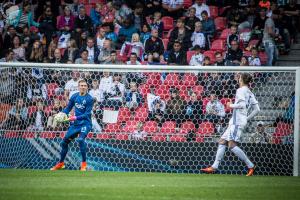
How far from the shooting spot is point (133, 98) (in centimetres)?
1477

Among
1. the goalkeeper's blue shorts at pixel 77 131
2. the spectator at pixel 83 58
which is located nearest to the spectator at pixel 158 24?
the spectator at pixel 83 58

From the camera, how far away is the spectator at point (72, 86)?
15.0 metres

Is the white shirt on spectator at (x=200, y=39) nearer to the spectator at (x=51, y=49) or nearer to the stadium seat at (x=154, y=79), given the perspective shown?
the stadium seat at (x=154, y=79)

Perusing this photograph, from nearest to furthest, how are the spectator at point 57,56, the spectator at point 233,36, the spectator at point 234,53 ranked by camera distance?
the spectator at point 234,53 → the spectator at point 233,36 → the spectator at point 57,56

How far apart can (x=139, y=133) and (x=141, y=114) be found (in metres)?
0.39

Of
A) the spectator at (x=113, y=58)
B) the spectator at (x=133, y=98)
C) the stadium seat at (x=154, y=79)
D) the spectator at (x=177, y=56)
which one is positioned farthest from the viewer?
the spectator at (x=177, y=56)

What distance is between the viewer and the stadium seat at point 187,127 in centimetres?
1442

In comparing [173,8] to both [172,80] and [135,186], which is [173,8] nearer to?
[172,80]

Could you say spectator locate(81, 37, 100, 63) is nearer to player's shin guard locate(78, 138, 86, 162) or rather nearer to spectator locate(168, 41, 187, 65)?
spectator locate(168, 41, 187, 65)

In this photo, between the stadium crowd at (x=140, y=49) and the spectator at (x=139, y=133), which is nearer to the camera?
the spectator at (x=139, y=133)

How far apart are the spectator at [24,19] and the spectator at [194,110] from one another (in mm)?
6952

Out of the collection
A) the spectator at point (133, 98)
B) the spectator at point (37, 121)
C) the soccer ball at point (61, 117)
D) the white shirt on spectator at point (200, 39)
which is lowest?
the spectator at point (37, 121)

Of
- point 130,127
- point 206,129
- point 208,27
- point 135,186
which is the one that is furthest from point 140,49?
point 135,186

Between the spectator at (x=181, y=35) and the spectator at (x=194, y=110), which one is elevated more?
the spectator at (x=181, y=35)
